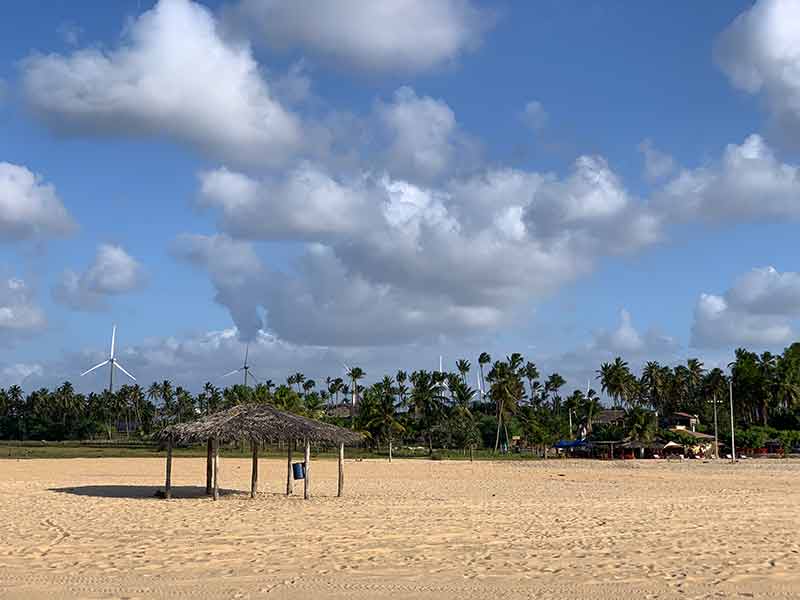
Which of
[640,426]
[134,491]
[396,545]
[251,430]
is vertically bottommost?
[134,491]

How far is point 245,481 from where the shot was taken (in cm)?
3169

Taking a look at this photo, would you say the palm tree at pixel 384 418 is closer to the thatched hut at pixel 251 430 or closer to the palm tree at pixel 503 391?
the palm tree at pixel 503 391

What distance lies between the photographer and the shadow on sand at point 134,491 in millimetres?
23547

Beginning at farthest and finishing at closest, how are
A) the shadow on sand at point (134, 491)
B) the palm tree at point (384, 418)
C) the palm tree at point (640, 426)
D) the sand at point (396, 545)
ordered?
the palm tree at point (640, 426)
the palm tree at point (384, 418)
the shadow on sand at point (134, 491)
the sand at point (396, 545)

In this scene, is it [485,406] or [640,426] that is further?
[485,406]

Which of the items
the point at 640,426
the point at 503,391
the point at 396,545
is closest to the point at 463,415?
the point at 503,391

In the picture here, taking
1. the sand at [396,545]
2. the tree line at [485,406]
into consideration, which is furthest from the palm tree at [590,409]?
the sand at [396,545]

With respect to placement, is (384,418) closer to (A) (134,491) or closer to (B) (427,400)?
(B) (427,400)

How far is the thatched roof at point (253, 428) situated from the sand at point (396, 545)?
164 cm

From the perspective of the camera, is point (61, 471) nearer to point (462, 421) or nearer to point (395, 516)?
point (395, 516)

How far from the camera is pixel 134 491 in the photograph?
25.4 meters

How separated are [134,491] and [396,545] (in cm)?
1460

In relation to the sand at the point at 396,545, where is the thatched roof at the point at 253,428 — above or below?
above

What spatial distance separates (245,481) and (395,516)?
49.6 feet
